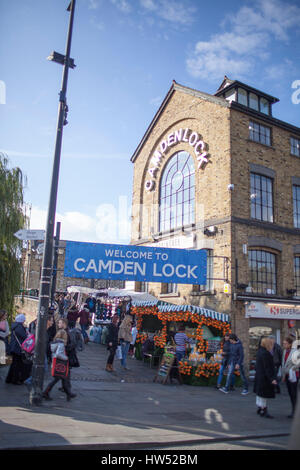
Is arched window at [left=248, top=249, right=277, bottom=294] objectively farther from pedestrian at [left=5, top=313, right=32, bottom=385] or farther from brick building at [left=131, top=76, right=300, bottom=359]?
pedestrian at [left=5, top=313, right=32, bottom=385]

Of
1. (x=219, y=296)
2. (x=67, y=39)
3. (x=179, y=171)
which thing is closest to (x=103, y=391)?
(x=219, y=296)

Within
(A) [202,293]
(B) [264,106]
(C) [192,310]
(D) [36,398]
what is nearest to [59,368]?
(D) [36,398]

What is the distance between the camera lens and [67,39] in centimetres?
945

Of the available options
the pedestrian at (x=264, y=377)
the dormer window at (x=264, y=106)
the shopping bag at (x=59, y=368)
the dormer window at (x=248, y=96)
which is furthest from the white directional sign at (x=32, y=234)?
the dormer window at (x=264, y=106)

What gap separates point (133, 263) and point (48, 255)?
5.69 metres

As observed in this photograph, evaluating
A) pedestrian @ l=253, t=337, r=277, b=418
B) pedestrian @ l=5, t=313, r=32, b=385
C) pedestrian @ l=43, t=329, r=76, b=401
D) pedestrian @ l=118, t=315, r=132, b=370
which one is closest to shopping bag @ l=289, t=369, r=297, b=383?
pedestrian @ l=253, t=337, r=277, b=418

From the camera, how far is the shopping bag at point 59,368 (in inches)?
336

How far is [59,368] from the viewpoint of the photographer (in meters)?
8.56

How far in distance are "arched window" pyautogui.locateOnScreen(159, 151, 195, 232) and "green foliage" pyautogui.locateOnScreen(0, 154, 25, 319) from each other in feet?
28.0

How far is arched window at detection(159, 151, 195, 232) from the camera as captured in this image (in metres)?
19.1

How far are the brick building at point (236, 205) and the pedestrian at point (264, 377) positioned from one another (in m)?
6.36

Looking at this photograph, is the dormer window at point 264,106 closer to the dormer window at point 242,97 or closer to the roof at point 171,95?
the dormer window at point 242,97
